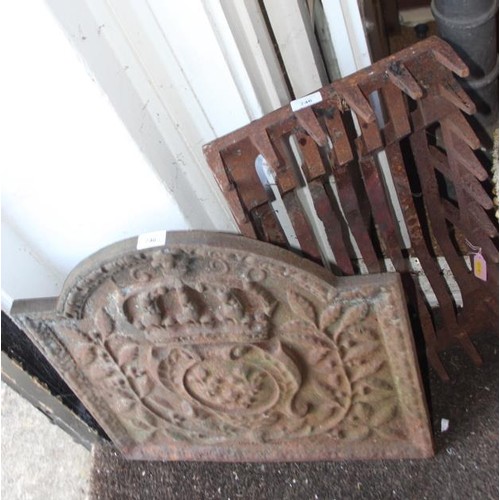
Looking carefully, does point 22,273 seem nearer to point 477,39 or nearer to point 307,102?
point 307,102

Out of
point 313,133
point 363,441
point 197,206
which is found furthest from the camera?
point 363,441

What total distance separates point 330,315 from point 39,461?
908 mm

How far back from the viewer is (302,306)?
1.31 m

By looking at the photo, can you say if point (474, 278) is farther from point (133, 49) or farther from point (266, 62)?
point (133, 49)

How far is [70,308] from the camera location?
137 centimetres

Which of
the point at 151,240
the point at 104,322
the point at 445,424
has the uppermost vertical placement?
the point at 151,240

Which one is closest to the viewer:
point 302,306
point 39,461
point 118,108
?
point 118,108

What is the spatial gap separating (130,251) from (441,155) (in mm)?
582

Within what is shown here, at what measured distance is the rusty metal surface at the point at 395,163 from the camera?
122 centimetres

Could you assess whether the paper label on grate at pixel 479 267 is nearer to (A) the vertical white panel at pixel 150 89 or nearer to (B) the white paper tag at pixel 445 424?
(B) the white paper tag at pixel 445 424

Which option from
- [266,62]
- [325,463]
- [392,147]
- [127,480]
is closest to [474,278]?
[392,147]

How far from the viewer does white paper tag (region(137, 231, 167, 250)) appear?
125cm

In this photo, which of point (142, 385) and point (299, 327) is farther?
point (142, 385)

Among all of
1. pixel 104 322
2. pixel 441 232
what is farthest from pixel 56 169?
pixel 441 232
